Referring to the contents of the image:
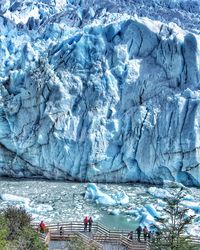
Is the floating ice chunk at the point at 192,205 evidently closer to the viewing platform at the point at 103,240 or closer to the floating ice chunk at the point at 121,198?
the floating ice chunk at the point at 121,198

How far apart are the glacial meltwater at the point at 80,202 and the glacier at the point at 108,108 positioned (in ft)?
2.84

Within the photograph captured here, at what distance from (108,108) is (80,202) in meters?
5.33

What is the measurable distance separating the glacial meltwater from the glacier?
86cm

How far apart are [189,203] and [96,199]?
3505 millimetres

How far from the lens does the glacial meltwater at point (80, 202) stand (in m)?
16.5

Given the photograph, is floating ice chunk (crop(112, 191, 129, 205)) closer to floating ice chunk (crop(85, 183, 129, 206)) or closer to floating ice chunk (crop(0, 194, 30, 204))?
floating ice chunk (crop(85, 183, 129, 206))

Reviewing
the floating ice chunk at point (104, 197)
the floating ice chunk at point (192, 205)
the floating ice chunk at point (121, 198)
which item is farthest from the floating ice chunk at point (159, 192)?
the floating ice chunk at point (104, 197)

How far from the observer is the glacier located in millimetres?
20953

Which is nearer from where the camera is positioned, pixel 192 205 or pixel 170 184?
pixel 192 205

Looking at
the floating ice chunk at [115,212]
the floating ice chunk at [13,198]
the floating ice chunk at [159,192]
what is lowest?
the floating ice chunk at [13,198]

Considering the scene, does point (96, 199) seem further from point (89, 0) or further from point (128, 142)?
point (89, 0)

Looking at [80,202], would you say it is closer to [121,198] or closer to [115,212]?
[121,198]

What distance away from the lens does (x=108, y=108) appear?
2194 centimetres

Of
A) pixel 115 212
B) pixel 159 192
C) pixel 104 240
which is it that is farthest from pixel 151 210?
pixel 104 240
